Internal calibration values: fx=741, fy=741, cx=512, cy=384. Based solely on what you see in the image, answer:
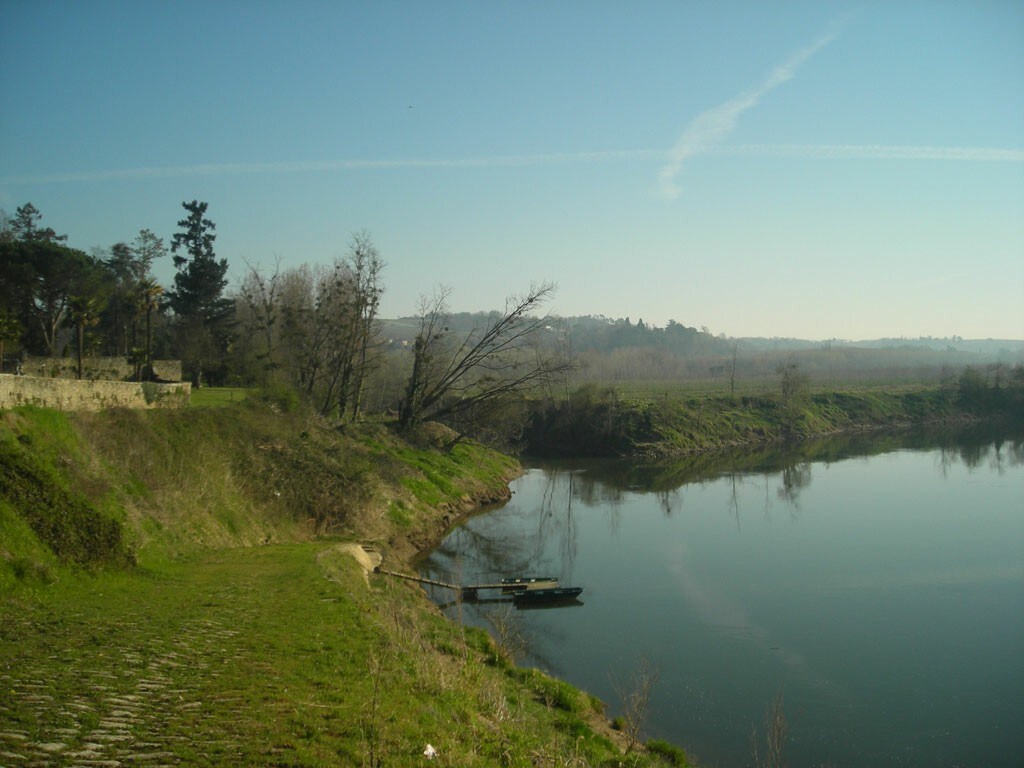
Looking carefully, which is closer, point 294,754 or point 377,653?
point 294,754

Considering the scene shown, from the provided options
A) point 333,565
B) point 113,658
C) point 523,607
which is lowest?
point 523,607

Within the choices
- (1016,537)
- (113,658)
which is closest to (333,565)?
(113,658)

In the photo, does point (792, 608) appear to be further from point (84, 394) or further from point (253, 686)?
point (84, 394)

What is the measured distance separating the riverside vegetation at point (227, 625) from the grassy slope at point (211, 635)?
39 millimetres

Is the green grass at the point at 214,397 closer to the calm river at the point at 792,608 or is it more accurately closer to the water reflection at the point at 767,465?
the calm river at the point at 792,608

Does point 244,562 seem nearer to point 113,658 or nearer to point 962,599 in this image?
point 113,658

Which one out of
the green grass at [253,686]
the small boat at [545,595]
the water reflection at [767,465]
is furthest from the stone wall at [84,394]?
the water reflection at [767,465]

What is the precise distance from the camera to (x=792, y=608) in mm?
19359

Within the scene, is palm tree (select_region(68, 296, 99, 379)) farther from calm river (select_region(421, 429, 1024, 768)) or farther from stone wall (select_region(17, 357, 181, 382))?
calm river (select_region(421, 429, 1024, 768))

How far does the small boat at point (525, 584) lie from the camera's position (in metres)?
20.0

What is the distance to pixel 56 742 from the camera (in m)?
6.04

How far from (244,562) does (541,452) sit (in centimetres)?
4323

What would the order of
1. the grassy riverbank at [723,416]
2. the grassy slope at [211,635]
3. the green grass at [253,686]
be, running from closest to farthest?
the green grass at [253,686] → the grassy slope at [211,635] → the grassy riverbank at [723,416]

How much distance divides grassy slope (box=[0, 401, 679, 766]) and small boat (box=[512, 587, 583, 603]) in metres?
2.98
